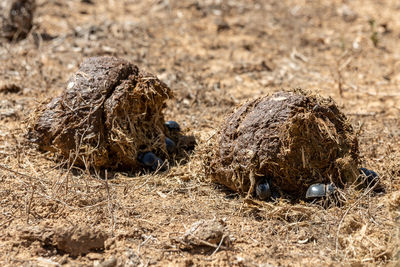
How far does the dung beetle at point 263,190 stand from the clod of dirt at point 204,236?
76 centimetres

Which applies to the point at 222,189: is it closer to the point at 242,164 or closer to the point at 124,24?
the point at 242,164

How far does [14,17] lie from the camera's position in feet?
29.6

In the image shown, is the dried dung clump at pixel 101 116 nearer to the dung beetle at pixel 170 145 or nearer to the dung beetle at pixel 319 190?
the dung beetle at pixel 170 145

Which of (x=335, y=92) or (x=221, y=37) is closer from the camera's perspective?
(x=335, y=92)

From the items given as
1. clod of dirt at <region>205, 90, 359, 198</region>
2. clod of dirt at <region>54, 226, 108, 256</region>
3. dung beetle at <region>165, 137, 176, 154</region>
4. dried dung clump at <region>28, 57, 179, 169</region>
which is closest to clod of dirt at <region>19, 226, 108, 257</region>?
clod of dirt at <region>54, 226, 108, 256</region>

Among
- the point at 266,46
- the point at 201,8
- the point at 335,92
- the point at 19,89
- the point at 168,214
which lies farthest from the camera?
the point at 201,8

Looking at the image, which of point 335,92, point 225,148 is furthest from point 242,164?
point 335,92

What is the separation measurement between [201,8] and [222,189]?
6880 mm

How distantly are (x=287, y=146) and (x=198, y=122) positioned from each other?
235cm

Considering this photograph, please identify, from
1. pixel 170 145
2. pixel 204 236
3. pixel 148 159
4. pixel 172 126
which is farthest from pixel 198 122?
pixel 204 236

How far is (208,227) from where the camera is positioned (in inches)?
164

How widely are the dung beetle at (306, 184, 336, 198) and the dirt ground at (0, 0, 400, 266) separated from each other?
0.16 meters

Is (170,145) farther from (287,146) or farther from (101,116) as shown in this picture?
(287,146)

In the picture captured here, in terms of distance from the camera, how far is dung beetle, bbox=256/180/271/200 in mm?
4777
